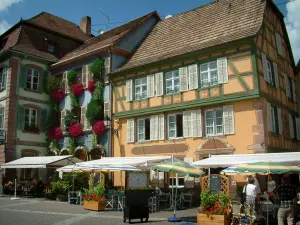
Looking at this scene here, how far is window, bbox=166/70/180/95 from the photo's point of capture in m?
18.3

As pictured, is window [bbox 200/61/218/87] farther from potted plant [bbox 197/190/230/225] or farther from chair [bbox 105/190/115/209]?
potted plant [bbox 197/190/230/225]

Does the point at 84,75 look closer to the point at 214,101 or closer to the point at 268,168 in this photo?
the point at 214,101

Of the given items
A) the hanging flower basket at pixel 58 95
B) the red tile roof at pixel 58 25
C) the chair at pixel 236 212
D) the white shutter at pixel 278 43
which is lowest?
the chair at pixel 236 212

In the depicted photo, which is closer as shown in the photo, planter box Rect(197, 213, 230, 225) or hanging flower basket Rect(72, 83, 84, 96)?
planter box Rect(197, 213, 230, 225)

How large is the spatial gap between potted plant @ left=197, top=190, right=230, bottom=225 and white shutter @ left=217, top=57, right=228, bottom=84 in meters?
7.22

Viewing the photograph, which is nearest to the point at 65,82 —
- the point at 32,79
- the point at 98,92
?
the point at 32,79

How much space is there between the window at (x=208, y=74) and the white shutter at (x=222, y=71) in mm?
357

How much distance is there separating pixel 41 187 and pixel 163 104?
920 cm

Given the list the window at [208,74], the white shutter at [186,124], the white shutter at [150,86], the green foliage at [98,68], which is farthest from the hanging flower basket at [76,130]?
the window at [208,74]

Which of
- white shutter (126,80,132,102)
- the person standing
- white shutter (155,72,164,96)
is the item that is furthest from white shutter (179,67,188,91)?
the person standing

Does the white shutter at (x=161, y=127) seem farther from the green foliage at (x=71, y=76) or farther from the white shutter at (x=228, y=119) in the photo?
the green foliage at (x=71, y=76)

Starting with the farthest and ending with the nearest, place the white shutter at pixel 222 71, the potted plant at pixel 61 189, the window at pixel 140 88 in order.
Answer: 1. the window at pixel 140 88
2. the potted plant at pixel 61 189
3. the white shutter at pixel 222 71

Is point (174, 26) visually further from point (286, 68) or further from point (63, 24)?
point (63, 24)

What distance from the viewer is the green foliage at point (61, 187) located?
741 inches
